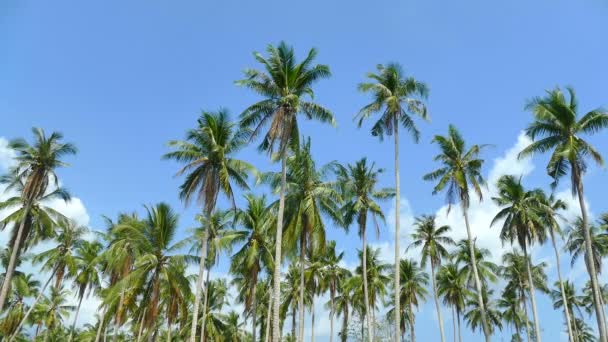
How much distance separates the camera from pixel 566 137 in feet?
86.7

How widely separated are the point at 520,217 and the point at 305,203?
19503mm

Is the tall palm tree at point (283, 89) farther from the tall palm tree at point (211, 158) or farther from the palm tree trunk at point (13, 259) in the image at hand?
the palm tree trunk at point (13, 259)

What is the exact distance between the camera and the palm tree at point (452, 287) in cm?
5066

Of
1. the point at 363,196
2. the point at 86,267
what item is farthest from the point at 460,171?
the point at 86,267

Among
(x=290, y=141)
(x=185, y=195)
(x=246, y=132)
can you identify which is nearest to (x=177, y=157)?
(x=185, y=195)

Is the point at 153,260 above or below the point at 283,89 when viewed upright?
below

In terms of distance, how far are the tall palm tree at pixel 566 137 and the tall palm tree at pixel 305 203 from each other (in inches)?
496

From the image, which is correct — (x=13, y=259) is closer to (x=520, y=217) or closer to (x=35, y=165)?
(x=35, y=165)

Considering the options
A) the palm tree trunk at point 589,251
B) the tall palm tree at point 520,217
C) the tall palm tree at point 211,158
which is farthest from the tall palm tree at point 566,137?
the tall palm tree at point 211,158

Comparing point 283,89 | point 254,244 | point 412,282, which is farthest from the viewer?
point 412,282

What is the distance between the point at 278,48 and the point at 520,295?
44378 mm

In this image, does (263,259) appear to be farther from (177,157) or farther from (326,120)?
(326,120)

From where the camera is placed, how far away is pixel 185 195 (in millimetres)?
25703

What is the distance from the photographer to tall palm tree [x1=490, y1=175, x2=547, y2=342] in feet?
116
